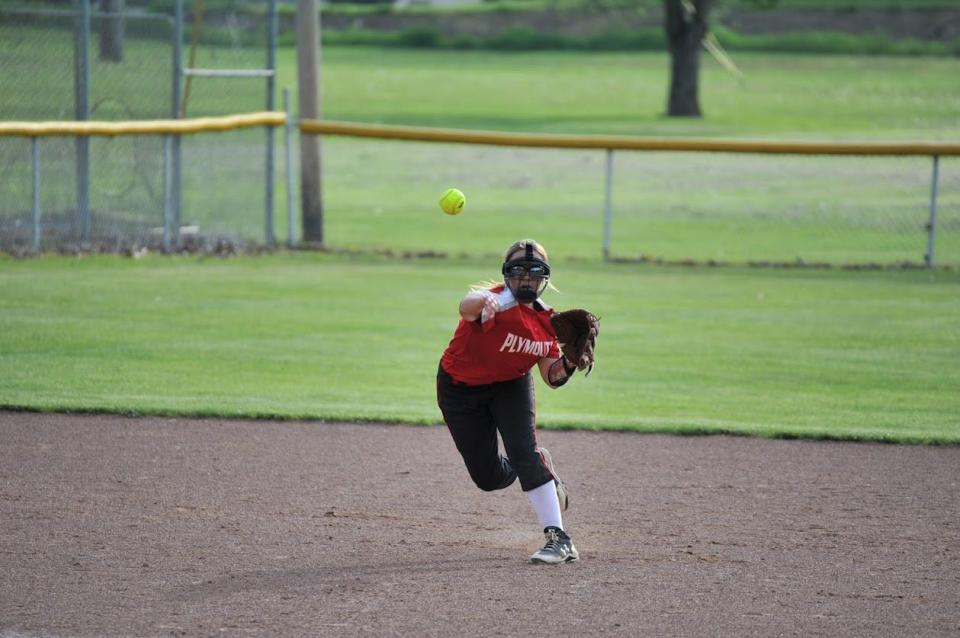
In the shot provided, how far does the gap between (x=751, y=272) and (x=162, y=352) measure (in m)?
7.68

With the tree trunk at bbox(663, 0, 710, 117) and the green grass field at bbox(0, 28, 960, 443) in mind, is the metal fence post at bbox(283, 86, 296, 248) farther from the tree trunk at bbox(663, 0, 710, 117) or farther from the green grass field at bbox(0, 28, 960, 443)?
the tree trunk at bbox(663, 0, 710, 117)

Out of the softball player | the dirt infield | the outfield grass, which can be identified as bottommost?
the dirt infield

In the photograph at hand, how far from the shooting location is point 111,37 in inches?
637

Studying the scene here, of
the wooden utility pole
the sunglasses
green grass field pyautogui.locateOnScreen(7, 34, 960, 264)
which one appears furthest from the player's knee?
the wooden utility pole

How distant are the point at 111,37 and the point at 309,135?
2.70 m

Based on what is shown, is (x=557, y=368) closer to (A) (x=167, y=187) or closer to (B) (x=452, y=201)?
(B) (x=452, y=201)

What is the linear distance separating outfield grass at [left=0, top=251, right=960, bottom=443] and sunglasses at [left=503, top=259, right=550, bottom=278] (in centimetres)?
335

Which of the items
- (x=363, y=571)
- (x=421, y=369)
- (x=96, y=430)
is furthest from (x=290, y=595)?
(x=421, y=369)

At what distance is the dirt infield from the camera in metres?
5.42

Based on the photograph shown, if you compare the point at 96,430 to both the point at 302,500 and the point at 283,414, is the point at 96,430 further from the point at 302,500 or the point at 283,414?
the point at 302,500

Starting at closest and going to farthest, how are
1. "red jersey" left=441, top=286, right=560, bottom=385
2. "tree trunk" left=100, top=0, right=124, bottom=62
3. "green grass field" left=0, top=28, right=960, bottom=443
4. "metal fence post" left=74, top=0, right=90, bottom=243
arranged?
"red jersey" left=441, top=286, right=560, bottom=385, "green grass field" left=0, top=28, right=960, bottom=443, "metal fence post" left=74, top=0, right=90, bottom=243, "tree trunk" left=100, top=0, right=124, bottom=62

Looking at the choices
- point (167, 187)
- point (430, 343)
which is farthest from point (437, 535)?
point (167, 187)

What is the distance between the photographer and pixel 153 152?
16.1 meters

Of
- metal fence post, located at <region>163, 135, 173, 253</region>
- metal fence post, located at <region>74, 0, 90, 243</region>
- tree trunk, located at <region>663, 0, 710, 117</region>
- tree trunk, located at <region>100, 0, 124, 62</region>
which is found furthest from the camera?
tree trunk, located at <region>663, 0, 710, 117</region>
